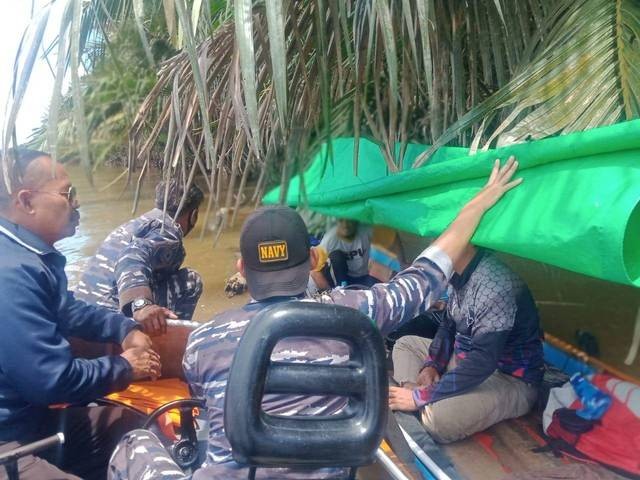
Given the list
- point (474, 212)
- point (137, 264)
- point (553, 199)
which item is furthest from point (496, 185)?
point (137, 264)

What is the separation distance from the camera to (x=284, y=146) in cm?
229

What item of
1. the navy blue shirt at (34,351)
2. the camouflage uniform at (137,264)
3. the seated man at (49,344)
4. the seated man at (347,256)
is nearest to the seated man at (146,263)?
the camouflage uniform at (137,264)

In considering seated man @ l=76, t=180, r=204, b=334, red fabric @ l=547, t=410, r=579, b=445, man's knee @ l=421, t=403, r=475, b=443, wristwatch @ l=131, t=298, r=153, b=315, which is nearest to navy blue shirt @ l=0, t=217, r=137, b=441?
wristwatch @ l=131, t=298, r=153, b=315

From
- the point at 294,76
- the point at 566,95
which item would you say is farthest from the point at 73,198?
the point at 566,95

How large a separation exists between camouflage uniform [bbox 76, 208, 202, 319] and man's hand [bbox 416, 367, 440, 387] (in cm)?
138

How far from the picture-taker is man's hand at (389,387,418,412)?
2.76 meters

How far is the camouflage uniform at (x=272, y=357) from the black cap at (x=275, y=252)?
44mm

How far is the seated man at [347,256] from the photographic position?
13.8ft

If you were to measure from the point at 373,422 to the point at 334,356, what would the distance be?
0.41 metres

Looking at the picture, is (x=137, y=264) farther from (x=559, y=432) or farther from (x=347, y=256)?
(x=559, y=432)

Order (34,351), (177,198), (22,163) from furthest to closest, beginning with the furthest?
1. (177,198)
2. (22,163)
3. (34,351)

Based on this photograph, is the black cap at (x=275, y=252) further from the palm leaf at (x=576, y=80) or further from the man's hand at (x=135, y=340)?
the man's hand at (x=135, y=340)

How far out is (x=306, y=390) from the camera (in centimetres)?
124

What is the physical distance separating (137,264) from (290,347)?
6.13ft
